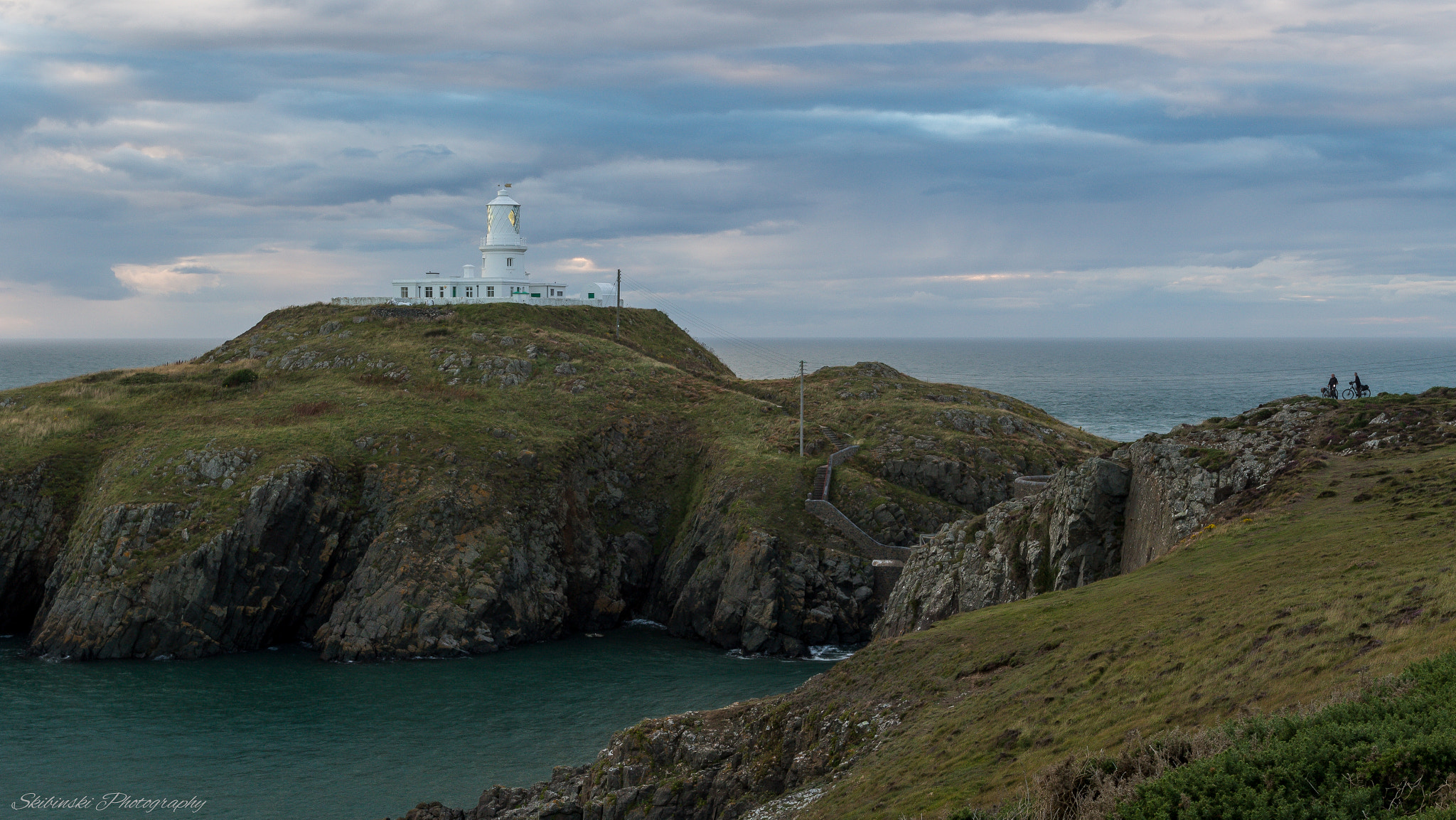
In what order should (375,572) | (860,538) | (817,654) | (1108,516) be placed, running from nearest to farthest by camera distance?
(1108,516) < (817,654) < (375,572) < (860,538)

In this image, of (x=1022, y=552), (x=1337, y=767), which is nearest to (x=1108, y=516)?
(x=1022, y=552)

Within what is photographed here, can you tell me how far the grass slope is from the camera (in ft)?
67.5

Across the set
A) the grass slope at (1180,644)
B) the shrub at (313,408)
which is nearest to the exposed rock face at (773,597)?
the grass slope at (1180,644)

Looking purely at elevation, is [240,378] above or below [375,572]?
above

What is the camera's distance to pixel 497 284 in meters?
116

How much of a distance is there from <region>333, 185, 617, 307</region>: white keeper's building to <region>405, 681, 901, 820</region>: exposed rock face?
8529 cm

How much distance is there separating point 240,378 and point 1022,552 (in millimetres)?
73287

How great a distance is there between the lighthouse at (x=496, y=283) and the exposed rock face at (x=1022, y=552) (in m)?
72.0

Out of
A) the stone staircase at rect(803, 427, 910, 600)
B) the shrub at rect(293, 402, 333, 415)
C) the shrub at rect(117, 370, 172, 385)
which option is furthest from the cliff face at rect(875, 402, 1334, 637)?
the shrub at rect(117, 370, 172, 385)

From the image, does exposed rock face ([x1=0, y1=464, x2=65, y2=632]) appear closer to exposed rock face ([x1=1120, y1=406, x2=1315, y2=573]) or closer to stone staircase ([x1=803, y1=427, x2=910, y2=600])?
stone staircase ([x1=803, y1=427, x2=910, y2=600])

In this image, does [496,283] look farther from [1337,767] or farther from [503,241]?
[1337,767]

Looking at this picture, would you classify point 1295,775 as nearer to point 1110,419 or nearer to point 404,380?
point 404,380

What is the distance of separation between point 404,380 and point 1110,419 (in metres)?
132

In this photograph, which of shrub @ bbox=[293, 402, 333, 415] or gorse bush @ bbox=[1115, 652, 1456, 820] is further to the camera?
shrub @ bbox=[293, 402, 333, 415]
